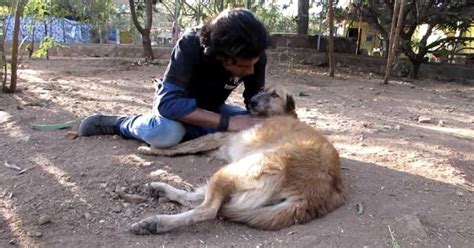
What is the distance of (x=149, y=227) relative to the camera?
7.43 ft

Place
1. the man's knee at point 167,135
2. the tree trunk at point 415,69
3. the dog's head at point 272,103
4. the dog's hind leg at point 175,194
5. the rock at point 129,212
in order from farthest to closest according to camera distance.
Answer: the tree trunk at point 415,69 < the dog's head at point 272,103 < the man's knee at point 167,135 < the dog's hind leg at point 175,194 < the rock at point 129,212

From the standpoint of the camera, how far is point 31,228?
230 cm

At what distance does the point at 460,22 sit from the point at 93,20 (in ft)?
41.8

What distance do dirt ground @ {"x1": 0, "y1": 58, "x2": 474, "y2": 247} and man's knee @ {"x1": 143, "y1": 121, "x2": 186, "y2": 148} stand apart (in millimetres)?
117

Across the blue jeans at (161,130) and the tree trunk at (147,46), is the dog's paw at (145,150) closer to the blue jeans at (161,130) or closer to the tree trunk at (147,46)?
the blue jeans at (161,130)

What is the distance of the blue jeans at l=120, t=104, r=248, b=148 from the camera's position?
3.33 metres

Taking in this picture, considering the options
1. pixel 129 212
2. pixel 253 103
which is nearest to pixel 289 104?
pixel 253 103

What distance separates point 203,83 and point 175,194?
1005mm

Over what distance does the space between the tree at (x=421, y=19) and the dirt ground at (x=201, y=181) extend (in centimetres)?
528

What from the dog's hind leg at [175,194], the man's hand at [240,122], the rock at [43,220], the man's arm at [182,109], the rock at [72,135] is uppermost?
the man's arm at [182,109]

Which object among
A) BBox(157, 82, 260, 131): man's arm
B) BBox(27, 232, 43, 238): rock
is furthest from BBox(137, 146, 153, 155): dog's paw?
BBox(27, 232, 43, 238): rock

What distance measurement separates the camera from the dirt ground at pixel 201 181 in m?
2.25

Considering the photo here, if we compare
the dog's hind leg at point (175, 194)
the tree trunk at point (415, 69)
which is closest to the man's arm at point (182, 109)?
the dog's hind leg at point (175, 194)

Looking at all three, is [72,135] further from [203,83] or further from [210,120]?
[210,120]
